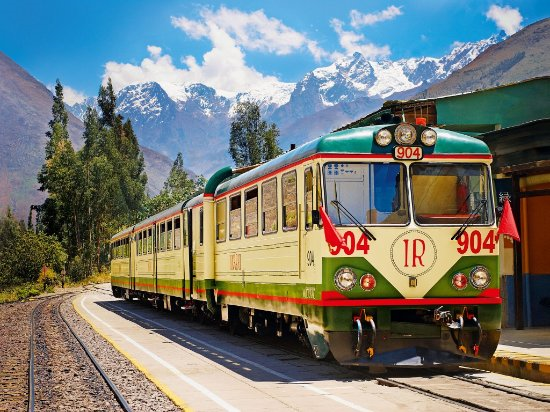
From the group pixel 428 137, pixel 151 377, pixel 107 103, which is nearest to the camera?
pixel 428 137

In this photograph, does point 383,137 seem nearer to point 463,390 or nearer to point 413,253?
point 413,253

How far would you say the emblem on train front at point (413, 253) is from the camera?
36.5 feet

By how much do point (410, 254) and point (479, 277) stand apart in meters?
1.04

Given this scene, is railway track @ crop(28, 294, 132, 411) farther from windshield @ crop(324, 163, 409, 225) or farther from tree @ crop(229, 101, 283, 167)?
tree @ crop(229, 101, 283, 167)

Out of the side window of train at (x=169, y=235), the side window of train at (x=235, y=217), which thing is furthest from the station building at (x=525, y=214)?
the side window of train at (x=169, y=235)

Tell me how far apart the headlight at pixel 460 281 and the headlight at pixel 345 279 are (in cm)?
140

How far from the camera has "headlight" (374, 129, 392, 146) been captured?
11.4 m

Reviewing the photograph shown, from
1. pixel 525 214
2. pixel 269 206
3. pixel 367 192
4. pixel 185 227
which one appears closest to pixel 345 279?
pixel 367 192

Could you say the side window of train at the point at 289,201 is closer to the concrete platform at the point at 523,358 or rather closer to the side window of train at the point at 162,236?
the concrete platform at the point at 523,358

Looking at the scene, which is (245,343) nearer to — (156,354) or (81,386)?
(156,354)

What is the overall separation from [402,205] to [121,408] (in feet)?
14.5

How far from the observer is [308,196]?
1155 cm

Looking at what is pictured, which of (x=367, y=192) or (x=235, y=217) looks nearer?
(x=367, y=192)

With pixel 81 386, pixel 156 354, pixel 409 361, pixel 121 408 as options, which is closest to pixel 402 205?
pixel 409 361
